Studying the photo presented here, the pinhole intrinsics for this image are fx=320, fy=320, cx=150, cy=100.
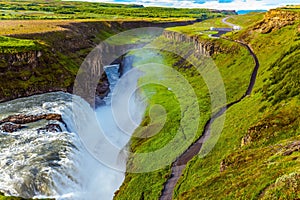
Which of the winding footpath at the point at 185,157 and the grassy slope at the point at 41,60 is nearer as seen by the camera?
the winding footpath at the point at 185,157

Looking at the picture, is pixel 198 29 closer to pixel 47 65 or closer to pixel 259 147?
pixel 47 65

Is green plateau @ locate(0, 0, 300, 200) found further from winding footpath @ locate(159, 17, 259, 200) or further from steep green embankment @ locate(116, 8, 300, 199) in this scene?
winding footpath @ locate(159, 17, 259, 200)

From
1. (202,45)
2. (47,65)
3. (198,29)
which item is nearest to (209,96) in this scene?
(202,45)

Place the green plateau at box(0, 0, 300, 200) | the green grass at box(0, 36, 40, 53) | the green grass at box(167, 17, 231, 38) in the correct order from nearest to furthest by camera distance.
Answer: the green plateau at box(0, 0, 300, 200) < the green grass at box(0, 36, 40, 53) < the green grass at box(167, 17, 231, 38)

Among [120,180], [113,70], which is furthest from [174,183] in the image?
[113,70]

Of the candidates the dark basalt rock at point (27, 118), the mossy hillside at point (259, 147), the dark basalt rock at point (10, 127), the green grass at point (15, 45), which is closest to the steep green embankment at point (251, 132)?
the mossy hillside at point (259, 147)

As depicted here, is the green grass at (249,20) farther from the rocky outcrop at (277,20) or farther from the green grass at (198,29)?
the rocky outcrop at (277,20)

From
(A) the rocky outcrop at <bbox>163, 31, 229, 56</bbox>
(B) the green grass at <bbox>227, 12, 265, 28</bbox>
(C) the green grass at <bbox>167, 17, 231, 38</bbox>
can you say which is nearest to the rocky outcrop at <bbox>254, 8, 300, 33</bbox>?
(A) the rocky outcrop at <bbox>163, 31, 229, 56</bbox>
